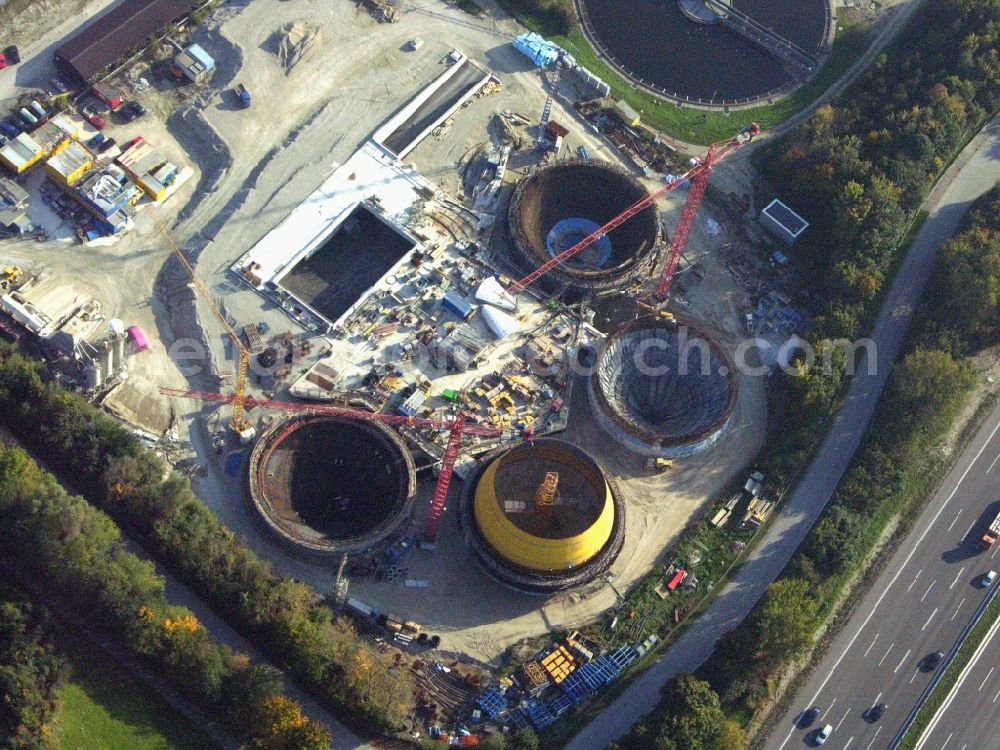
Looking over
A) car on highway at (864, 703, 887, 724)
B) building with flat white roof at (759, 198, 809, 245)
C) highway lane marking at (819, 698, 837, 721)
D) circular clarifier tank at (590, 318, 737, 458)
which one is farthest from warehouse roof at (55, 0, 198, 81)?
car on highway at (864, 703, 887, 724)

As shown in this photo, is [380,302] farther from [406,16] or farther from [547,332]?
[406,16]

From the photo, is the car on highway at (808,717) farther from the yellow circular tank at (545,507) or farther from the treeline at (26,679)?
the treeline at (26,679)

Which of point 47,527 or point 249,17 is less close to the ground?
point 249,17

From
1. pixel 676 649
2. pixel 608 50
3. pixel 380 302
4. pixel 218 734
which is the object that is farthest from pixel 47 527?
pixel 608 50

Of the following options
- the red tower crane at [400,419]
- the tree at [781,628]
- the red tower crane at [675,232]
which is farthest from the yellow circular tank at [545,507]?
the red tower crane at [675,232]

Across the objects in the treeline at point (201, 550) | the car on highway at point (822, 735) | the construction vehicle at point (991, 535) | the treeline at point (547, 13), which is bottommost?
the treeline at point (201, 550)

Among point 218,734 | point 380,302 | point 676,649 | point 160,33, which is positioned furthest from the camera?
point 160,33
